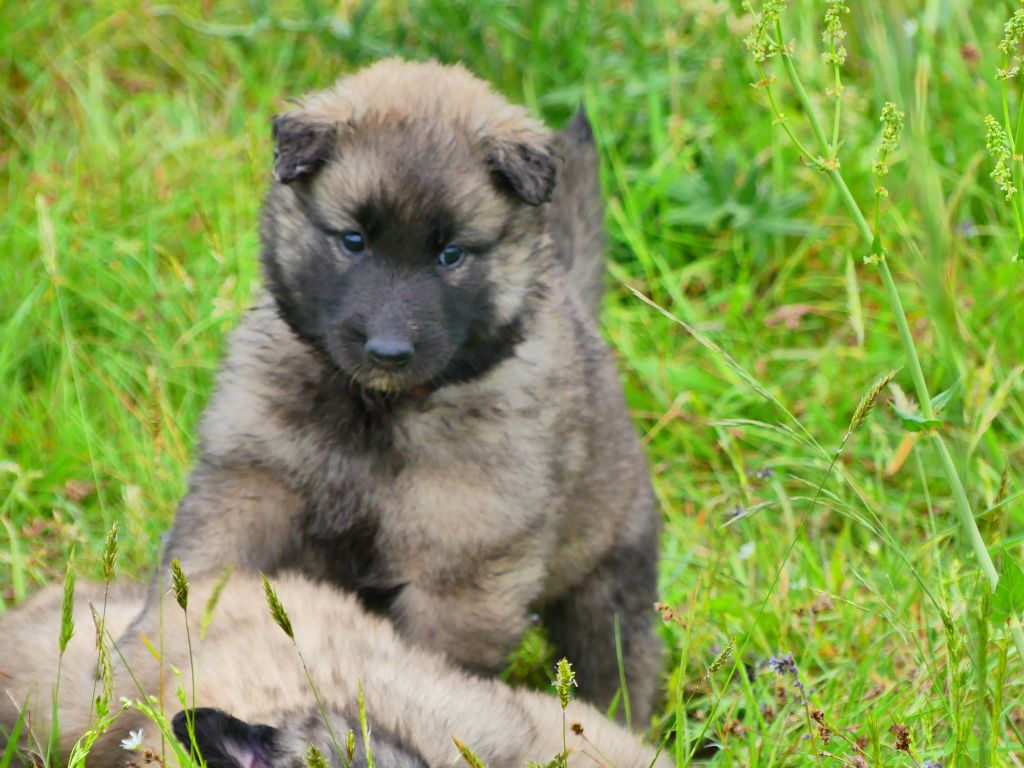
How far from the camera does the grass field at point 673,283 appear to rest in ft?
12.1

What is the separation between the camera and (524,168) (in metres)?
3.13

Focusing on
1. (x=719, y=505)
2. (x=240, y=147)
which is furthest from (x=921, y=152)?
(x=240, y=147)

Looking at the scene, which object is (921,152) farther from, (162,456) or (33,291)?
(33,291)

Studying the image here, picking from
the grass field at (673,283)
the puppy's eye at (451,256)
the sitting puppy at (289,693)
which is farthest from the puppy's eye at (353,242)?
the grass field at (673,283)

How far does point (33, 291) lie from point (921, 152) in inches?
129

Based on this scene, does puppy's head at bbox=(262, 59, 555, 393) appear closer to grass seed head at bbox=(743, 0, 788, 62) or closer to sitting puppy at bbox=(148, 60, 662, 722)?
sitting puppy at bbox=(148, 60, 662, 722)

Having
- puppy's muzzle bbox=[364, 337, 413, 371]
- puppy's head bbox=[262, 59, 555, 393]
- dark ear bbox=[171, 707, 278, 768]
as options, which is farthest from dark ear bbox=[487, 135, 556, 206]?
dark ear bbox=[171, 707, 278, 768]

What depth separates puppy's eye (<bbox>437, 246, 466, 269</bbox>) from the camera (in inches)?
121

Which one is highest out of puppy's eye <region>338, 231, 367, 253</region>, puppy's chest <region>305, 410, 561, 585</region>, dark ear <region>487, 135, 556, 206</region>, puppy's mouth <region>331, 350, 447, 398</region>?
dark ear <region>487, 135, 556, 206</region>

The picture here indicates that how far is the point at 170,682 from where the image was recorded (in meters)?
2.86

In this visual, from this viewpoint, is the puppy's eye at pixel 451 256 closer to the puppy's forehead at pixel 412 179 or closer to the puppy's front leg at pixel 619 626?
the puppy's forehead at pixel 412 179

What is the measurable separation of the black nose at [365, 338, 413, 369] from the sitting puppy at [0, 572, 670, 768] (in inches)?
20.1

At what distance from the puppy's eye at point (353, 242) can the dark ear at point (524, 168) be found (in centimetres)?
32

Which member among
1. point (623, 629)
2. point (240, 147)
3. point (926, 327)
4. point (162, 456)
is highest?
point (926, 327)
